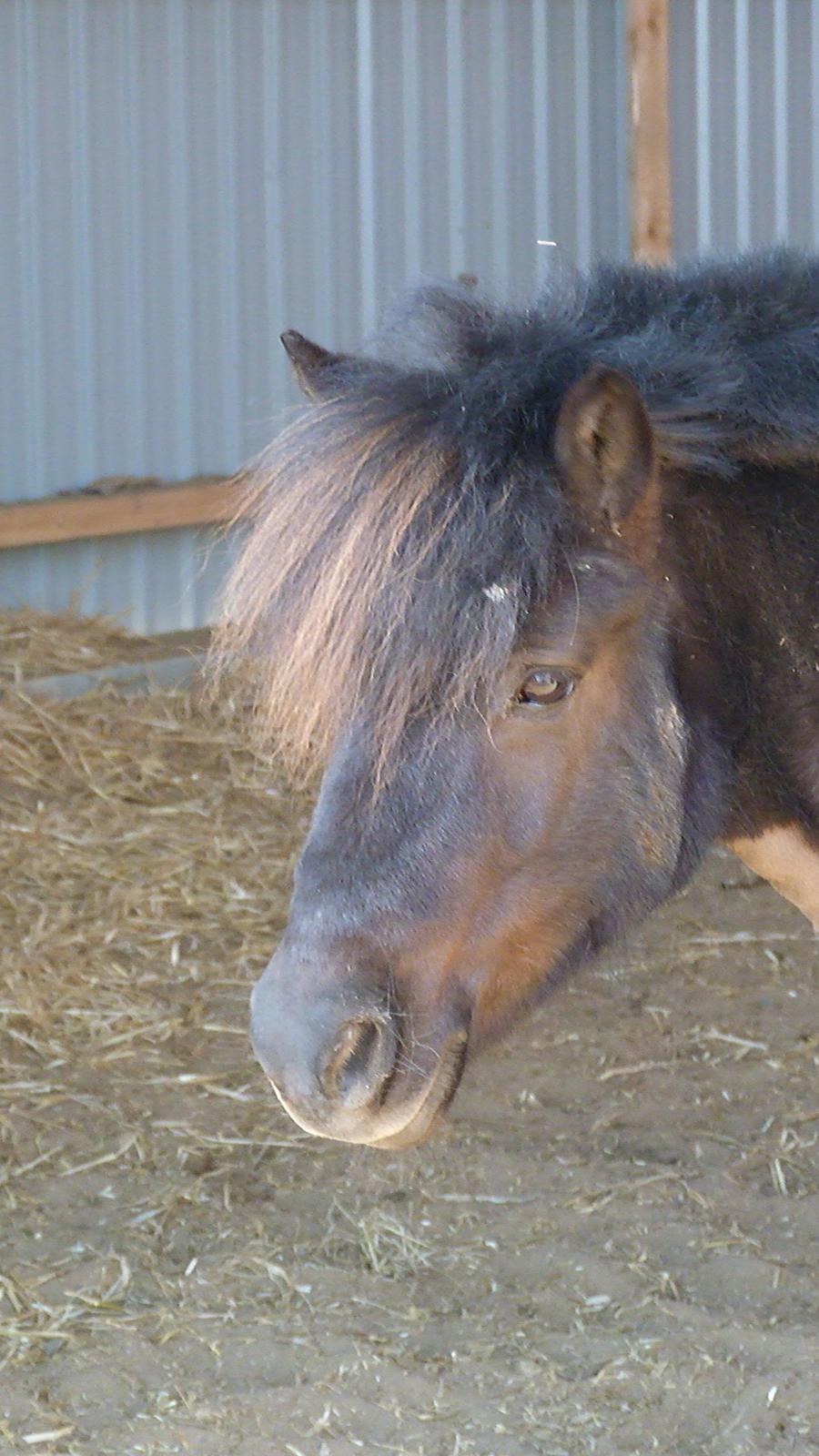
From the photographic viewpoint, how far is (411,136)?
6.56 m

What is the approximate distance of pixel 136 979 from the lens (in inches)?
169

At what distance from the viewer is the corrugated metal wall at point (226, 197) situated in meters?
6.04

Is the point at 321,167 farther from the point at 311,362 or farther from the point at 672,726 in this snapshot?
the point at 672,726

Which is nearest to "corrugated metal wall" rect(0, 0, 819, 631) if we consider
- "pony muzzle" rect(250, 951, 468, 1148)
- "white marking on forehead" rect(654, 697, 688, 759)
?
"white marking on forehead" rect(654, 697, 688, 759)

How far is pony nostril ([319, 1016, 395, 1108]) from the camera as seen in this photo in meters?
1.86

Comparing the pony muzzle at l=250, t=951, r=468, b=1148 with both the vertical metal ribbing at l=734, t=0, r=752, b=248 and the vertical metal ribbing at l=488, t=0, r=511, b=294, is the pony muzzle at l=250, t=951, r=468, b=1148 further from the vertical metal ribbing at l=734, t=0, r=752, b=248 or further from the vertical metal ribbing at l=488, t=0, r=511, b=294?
the vertical metal ribbing at l=734, t=0, r=752, b=248

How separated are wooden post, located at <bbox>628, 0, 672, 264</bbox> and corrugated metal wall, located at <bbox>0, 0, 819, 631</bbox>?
1.69ft

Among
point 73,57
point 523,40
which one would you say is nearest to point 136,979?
point 73,57

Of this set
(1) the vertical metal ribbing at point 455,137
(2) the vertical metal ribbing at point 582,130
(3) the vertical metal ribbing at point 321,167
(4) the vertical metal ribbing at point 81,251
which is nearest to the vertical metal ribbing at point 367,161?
(3) the vertical metal ribbing at point 321,167

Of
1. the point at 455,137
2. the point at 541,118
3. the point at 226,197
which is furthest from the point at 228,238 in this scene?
the point at 541,118

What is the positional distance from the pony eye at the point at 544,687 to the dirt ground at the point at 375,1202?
0.44 metres

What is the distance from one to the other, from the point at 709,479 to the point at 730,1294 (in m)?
1.64

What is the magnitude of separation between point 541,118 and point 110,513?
2.47 metres

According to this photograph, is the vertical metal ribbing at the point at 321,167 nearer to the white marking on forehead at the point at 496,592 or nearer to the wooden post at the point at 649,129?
the wooden post at the point at 649,129
